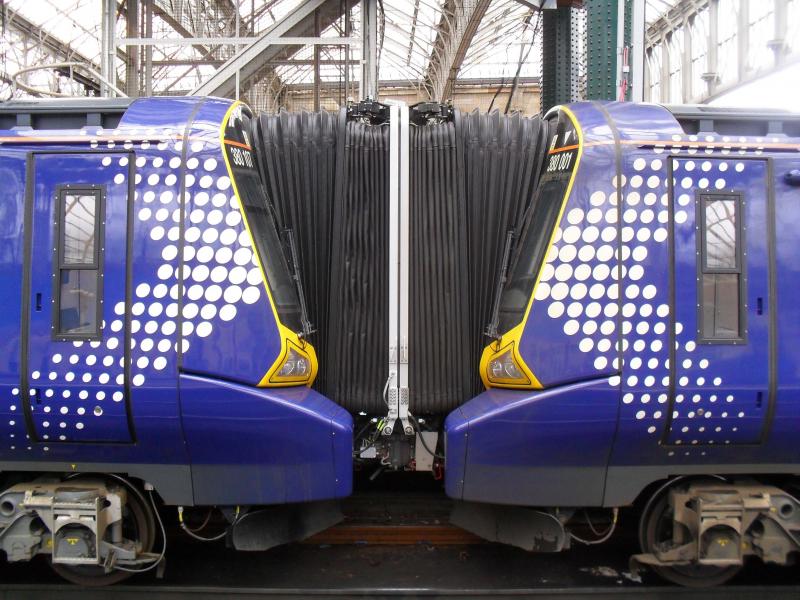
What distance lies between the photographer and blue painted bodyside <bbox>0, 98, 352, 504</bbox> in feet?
13.7

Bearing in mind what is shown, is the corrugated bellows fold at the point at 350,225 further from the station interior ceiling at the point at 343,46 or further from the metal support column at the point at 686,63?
the metal support column at the point at 686,63

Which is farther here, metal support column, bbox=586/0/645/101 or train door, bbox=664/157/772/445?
metal support column, bbox=586/0/645/101

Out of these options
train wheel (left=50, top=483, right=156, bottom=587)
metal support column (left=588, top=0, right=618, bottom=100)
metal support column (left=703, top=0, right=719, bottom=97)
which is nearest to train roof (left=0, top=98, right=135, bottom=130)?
train wheel (left=50, top=483, right=156, bottom=587)

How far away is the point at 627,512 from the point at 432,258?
104 inches

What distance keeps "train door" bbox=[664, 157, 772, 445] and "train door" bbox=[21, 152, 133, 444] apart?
350cm

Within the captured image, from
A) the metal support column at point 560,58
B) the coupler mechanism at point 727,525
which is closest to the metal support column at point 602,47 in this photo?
the metal support column at point 560,58

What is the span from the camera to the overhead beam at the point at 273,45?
10.5 metres

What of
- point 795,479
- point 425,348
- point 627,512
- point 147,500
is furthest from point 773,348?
point 147,500

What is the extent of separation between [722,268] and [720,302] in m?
0.22

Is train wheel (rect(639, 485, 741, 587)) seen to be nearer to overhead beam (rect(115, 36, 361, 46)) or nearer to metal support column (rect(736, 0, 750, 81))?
overhead beam (rect(115, 36, 361, 46))

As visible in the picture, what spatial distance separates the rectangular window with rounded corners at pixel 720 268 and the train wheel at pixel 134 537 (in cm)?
390

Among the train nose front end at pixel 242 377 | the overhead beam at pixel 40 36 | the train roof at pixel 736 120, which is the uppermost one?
the overhead beam at pixel 40 36

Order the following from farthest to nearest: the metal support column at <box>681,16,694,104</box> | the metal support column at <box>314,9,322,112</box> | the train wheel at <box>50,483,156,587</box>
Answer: the metal support column at <box>681,16,694,104</box>
the metal support column at <box>314,9,322,112</box>
the train wheel at <box>50,483,156,587</box>

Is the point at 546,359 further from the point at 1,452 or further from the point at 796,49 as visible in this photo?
the point at 796,49
